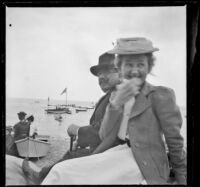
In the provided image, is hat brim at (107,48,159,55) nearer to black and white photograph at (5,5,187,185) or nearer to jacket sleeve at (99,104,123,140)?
black and white photograph at (5,5,187,185)

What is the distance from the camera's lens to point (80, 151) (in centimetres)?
336

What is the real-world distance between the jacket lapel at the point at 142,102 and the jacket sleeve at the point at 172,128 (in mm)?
71

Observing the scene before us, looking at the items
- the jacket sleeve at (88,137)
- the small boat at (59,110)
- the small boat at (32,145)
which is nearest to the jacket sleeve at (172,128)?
the jacket sleeve at (88,137)

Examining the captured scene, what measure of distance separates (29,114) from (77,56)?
764 millimetres

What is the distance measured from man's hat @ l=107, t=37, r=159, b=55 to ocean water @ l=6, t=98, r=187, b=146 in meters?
0.63

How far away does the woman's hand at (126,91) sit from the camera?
3326mm

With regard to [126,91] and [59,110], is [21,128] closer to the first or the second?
[59,110]

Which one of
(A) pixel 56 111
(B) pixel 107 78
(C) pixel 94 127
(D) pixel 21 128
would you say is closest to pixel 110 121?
(C) pixel 94 127

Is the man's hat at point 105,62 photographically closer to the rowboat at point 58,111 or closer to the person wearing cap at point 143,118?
the person wearing cap at point 143,118

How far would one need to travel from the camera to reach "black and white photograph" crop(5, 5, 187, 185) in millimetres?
3301
